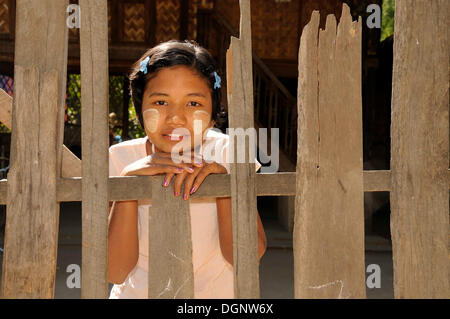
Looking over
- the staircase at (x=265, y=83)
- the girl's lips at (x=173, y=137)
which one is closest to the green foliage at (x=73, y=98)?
the staircase at (x=265, y=83)

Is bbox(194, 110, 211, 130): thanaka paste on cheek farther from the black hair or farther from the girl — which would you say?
the black hair

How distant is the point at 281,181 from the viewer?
157 cm

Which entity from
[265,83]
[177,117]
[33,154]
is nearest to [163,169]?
[177,117]

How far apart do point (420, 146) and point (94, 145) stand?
102cm

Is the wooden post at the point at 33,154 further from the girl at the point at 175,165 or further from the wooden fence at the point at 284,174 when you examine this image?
the girl at the point at 175,165

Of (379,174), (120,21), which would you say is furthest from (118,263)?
(120,21)

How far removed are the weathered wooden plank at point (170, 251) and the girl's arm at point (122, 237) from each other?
8 cm

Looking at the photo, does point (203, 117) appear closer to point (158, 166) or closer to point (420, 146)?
point (158, 166)

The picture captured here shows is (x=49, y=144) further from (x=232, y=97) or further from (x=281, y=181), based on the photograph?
(x=281, y=181)

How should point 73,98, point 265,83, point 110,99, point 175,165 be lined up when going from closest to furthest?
point 175,165 < point 265,83 < point 73,98 < point 110,99

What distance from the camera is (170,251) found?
5.11ft

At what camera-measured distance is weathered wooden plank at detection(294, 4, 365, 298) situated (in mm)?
1563

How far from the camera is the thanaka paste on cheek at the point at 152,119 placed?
1.57 m

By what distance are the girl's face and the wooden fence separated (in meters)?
0.13
